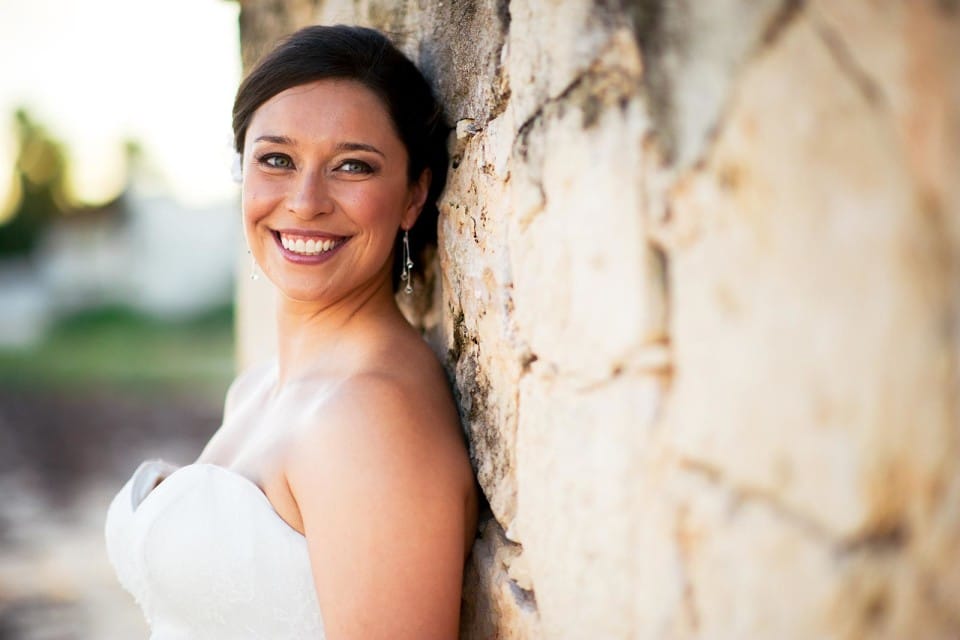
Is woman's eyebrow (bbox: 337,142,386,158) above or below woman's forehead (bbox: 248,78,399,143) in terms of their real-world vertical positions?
below

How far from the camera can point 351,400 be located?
1.75 m

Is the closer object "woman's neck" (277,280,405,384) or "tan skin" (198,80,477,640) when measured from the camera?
"tan skin" (198,80,477,640)

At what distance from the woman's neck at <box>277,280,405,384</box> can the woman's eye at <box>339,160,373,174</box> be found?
31 centimetres

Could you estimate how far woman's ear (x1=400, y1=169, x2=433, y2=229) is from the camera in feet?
6.98

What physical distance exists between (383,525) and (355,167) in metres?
0.85

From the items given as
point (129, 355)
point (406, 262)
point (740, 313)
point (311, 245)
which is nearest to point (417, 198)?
point (406, 262)

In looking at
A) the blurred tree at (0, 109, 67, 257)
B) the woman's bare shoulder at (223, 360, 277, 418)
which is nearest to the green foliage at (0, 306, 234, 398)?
the blurred tree at (0, 109, 67, 257)

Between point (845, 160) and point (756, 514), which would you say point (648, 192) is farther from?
point (756, 514)

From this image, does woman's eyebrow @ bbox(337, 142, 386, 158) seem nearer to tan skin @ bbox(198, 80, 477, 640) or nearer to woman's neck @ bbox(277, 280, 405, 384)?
tan skin @ bbox(198, 80, 477, 640)

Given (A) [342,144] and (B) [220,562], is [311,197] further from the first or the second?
(B) [220,562]

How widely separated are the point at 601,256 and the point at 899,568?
1.76ft

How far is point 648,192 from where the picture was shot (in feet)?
3.74

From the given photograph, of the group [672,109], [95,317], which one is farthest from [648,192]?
[95,317]

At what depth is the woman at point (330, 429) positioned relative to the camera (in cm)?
166
